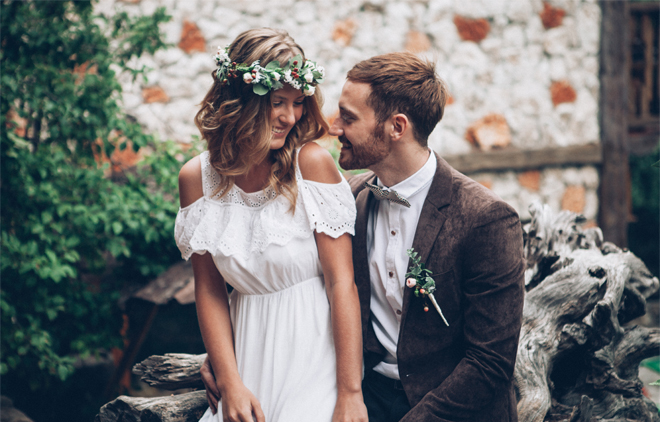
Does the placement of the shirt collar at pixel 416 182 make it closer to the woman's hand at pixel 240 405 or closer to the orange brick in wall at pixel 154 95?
the woman's hand at pixel 240 405

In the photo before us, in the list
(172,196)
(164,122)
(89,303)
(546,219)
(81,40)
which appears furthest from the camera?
(164,122)

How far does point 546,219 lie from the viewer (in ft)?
9.86

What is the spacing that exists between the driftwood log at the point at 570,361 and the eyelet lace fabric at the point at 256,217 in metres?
0.63

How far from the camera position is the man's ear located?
216cm

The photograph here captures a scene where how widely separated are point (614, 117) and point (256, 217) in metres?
4.26

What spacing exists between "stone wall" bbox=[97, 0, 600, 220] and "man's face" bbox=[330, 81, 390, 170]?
2.42 metres

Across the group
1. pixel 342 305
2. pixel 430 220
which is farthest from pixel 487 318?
pixel 342 305

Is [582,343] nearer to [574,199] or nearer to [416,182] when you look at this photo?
[416,182]

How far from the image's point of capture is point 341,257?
2051mm

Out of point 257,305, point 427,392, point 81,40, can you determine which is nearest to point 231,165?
point 257,305

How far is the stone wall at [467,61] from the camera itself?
4.32m

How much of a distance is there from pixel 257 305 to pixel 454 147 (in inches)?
125

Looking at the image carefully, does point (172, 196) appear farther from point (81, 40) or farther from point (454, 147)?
point (454, 147)

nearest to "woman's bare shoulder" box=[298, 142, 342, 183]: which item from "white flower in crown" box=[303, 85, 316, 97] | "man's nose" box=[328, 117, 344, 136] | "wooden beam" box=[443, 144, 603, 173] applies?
"man's nose" box=[328, 117, 344, 136]
